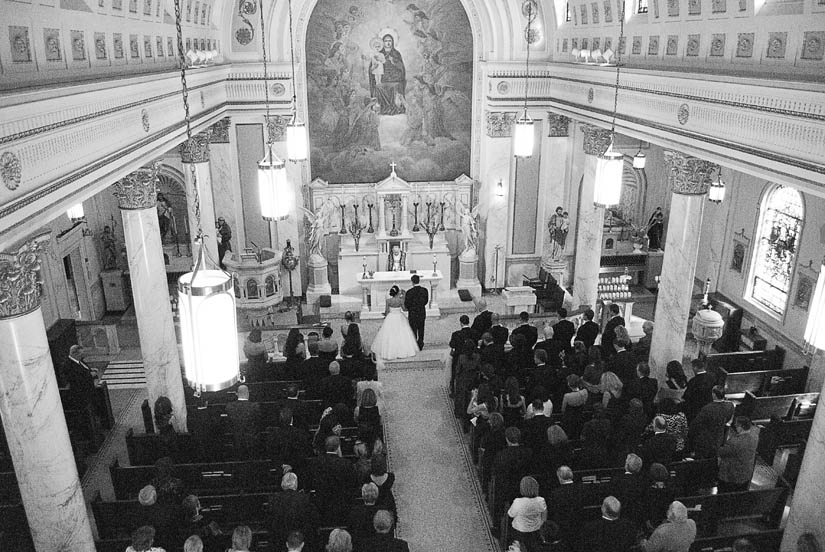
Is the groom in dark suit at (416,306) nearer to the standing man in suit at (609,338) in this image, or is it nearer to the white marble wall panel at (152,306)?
the standing man in suit at (609,338)

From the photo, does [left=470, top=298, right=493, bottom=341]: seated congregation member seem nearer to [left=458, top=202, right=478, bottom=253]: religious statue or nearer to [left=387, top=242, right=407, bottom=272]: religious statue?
[left=387, top=242, right=407, bottom=272]: religious statue

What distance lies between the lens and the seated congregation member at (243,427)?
10.2 m

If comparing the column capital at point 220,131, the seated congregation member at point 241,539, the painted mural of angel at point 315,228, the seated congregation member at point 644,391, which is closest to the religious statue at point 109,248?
the column capital at point 220,131

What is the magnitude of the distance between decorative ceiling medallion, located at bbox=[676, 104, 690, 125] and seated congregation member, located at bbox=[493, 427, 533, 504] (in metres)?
6.32

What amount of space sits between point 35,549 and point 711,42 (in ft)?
41.9

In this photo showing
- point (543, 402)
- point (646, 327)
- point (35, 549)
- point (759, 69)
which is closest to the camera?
point (35, 549)

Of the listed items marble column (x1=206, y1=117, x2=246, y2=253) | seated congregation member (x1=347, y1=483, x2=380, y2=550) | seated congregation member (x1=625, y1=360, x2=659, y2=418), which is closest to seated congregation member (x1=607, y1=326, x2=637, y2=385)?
seated congregation member (x1=625, y1=360, x2=659, y2=418)

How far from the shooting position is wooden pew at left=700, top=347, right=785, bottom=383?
1413 centimetres

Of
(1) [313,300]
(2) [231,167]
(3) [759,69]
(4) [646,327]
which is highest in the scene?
(3) [759,69]

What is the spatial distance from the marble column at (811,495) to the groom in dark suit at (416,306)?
28.6 ft

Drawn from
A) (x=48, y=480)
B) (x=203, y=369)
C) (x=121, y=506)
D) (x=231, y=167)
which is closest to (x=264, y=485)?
(x=121, y=506)

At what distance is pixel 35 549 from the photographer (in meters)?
8.57

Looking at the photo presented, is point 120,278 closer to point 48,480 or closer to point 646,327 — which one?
point 48,480

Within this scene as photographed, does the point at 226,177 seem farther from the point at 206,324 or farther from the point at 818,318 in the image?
the point at 818,318
